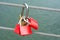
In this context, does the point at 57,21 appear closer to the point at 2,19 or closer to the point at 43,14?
the point at 43,14

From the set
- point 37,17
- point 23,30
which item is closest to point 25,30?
point 23,30

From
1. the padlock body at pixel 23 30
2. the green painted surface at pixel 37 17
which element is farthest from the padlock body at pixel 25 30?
the green painted surface at pixel 37 17

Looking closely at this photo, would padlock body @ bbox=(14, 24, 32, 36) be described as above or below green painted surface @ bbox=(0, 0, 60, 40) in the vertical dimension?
above

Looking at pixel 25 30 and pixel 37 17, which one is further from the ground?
pixel 25 30

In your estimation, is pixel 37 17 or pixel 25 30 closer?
pixel 25 30

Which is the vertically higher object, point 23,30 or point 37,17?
point 23,30

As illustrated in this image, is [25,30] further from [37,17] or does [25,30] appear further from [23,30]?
[37,17]

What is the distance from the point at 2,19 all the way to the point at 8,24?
4.4 inches

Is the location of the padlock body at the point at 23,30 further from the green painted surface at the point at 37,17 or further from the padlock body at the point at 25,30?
the green painted surface at the point at 37,17

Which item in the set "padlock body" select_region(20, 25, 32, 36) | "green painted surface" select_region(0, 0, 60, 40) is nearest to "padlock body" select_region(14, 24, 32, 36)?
"padlock body" select_region(20, 25, 32, 36)

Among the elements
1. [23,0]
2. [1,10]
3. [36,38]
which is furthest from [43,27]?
[1,10]

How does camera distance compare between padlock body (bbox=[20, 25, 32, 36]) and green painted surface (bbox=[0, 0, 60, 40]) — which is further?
green painted surface (bbox=[0, 0, 60, 40])

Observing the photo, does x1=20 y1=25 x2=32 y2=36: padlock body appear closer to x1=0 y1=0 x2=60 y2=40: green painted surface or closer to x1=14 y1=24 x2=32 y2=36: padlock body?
x1=14 y1=24 x2=32 y2=36: padlock body

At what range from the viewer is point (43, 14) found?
1987 millimetres
